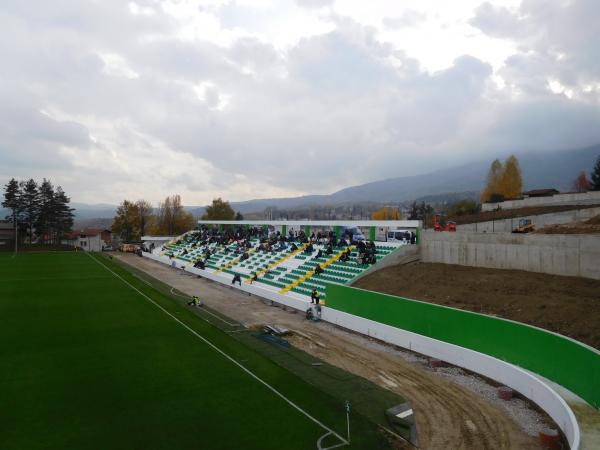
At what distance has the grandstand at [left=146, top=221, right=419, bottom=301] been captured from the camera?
27.7 metres

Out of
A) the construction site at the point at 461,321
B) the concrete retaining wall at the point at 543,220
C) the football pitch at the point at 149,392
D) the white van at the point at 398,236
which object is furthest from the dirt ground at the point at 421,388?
the concrete retaining wall at the point at 543,220

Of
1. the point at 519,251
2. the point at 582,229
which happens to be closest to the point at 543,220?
the point at 582,229

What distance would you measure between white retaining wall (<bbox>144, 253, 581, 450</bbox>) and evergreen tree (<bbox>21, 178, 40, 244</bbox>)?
71700 mm

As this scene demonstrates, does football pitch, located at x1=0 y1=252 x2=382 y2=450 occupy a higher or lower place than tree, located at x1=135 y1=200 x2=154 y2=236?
lower

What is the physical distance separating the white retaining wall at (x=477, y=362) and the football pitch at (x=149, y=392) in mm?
4678

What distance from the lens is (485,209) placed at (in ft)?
184

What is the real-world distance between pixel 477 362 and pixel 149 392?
1059 cm

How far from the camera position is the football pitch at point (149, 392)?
30.2 ft

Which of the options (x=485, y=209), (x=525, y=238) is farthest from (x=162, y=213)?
(x=525, y=238)

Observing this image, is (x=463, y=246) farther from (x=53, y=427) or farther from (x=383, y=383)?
(x=53, y=427)

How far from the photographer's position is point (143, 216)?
9600 cm

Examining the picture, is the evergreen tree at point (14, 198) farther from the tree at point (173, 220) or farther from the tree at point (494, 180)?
the tree at point (494, 180)

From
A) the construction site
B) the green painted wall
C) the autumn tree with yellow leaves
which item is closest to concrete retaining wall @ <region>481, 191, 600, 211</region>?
→ the construction site

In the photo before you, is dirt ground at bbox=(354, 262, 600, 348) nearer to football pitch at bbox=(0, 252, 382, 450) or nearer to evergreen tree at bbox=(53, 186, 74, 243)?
football pitch at bbox=(0, 252, 382, 450)
